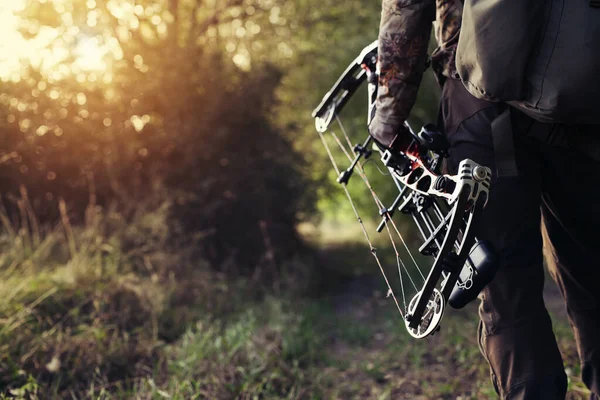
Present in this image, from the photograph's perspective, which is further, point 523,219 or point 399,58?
point 399,58

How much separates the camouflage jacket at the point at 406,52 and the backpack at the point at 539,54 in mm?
208

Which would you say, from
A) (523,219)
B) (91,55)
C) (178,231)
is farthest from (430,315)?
(91,55)

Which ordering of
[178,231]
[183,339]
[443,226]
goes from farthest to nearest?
[178,231] → [183,339] → [443,226]

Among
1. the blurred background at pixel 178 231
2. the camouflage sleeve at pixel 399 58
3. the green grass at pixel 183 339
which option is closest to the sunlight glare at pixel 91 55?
the blurred background at pixel 178 231

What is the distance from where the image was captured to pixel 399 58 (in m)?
2.12

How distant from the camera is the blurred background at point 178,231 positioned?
345 centimetres

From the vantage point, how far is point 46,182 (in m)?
6.57

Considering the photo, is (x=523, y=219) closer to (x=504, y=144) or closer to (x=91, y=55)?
(x=504, y=144)

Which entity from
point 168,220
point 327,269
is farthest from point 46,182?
point 327,269

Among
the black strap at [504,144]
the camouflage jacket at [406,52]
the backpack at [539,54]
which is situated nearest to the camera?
the backpack at [539,54]

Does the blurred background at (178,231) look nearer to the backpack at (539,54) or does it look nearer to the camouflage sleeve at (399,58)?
the camouflage sleeve at (399,58)

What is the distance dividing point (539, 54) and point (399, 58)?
0.49 metres

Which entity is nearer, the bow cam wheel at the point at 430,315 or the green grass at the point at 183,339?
the bow cam wheel at the point at 430,315

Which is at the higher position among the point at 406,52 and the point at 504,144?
the point at 406,52
